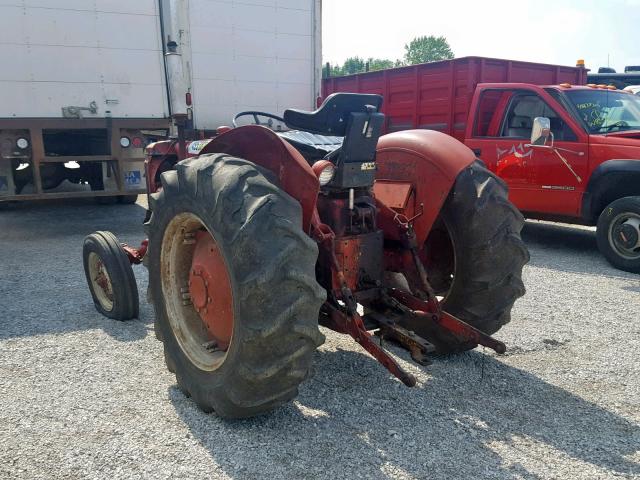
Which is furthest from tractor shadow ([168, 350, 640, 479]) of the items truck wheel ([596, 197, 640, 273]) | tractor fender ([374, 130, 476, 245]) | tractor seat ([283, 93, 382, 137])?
truck wheel ([596, 197, 640, 273])

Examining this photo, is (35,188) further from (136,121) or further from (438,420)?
(438,420)

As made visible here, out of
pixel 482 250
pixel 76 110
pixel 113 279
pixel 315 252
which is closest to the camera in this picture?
pixel 315 252

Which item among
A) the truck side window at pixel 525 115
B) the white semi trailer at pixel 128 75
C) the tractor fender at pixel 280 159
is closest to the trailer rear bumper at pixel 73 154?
the white semi trailer at pixel 128 75

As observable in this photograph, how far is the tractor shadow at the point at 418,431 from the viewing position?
8.38 feet

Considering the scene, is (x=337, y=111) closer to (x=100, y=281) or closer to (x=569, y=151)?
(x=100, y=281)

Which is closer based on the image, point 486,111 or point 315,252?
point 315,252

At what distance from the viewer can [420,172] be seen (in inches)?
136

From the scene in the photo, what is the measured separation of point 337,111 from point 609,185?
502 cm

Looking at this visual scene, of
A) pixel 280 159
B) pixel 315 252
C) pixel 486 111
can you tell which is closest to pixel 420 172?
pixel 280 159

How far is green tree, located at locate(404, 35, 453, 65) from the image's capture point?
77875 millimetres

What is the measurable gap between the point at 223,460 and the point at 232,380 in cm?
37

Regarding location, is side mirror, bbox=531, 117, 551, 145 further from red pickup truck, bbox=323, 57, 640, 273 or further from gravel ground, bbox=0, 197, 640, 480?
gravel ground, bbox=0, 197, 640, 480

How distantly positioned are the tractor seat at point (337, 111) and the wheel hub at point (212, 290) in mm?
863

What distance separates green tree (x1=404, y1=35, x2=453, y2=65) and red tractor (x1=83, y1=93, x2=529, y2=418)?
7865 cm
